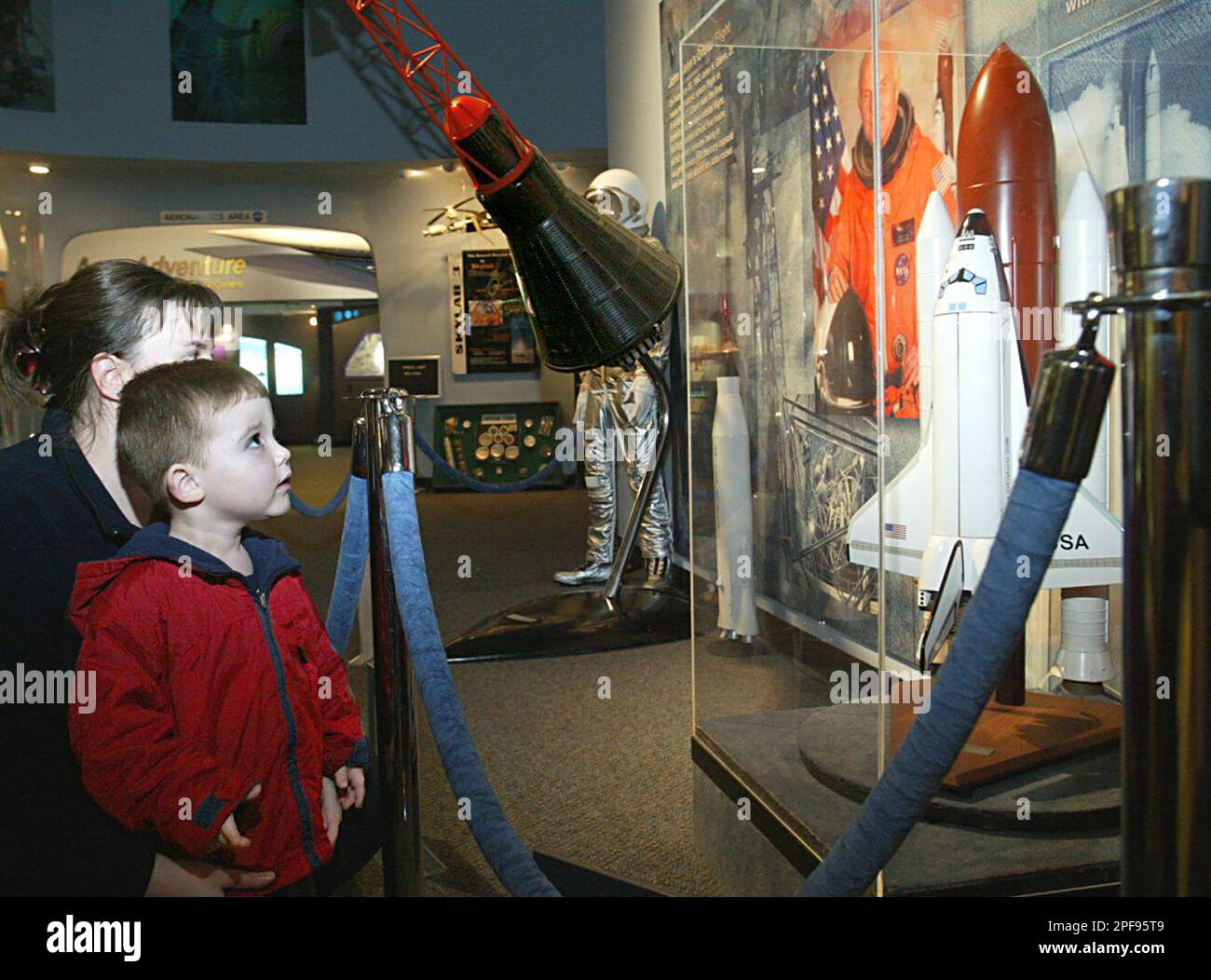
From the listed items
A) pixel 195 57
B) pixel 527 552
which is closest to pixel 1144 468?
pixel 527 552

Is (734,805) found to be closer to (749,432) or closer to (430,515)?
(749,432)

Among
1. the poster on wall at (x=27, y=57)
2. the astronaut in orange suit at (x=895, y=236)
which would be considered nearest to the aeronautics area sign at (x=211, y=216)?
the poster on wall at (x=27, y=57)

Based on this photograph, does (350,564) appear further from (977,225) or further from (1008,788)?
(977,225)

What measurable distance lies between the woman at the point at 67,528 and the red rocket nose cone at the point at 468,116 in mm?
637

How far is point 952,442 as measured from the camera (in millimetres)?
2482

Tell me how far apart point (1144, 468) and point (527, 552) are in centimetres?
678

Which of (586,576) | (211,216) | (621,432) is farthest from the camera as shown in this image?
(211,216)

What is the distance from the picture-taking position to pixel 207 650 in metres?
1.65

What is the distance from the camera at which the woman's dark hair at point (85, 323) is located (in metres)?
1.96

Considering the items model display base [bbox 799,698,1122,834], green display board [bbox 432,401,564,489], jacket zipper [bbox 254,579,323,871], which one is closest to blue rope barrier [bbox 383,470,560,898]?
jacket zipper [bbox 254,579,323,871]

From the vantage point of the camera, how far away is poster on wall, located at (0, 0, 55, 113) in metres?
8.03

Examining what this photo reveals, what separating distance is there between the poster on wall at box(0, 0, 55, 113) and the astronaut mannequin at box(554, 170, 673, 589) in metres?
4.70

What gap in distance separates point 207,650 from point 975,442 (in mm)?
1653

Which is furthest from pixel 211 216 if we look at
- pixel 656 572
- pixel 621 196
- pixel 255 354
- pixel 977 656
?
pixel 977 656
